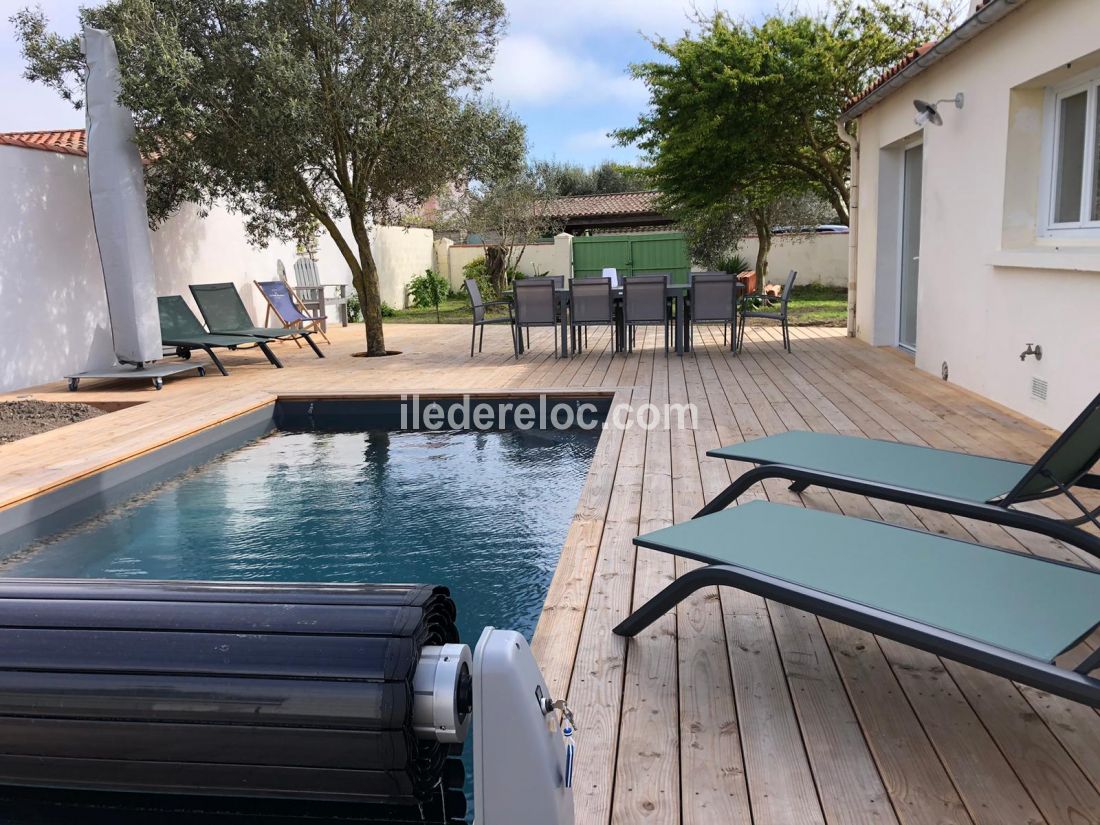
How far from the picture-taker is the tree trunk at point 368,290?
10.5 metres

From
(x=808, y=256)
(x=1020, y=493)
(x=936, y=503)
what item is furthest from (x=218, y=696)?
(x=808, y=256)

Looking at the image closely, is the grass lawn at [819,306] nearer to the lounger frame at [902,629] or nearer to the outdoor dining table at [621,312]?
the outdoor dining table at [621,312]

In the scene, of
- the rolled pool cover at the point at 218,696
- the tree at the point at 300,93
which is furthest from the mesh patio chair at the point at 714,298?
the rolled pool cover at the point at 218,696

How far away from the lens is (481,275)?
19.1 m

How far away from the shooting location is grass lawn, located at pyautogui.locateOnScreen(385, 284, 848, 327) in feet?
42.8

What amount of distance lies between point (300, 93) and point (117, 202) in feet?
6.62

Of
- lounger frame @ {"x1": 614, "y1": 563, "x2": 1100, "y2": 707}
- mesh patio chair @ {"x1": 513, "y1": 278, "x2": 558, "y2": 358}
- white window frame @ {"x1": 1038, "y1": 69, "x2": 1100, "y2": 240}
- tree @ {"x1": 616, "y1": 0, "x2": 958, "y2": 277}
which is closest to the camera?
lounger frame @ {"x1": 614, "y1": 563, "x2": 1100, "y2": 707}

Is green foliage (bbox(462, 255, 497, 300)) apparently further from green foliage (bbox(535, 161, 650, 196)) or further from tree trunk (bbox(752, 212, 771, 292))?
green foliage (bbox(535, 161, 650, 196))

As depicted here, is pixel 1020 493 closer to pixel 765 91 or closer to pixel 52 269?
pixel 52 269

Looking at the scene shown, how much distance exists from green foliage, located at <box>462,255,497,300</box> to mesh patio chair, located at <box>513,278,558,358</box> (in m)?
8.44

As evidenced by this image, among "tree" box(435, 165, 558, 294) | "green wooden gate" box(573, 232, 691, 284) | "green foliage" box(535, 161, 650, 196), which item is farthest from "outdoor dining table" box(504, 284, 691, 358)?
"green foliage" box(535, 161, 650, 196)

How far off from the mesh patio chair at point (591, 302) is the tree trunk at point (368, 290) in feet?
8.17

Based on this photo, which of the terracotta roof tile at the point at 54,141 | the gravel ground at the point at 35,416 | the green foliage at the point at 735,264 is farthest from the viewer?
the green foliage at the point at 735,264

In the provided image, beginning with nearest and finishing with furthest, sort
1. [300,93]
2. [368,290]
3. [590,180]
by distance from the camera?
[300,93], [368,290], [590,180]
